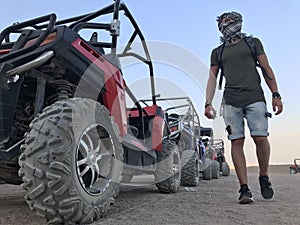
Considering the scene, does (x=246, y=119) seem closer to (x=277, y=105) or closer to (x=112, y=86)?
(x=277, y=105)

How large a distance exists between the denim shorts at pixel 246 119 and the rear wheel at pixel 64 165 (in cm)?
170

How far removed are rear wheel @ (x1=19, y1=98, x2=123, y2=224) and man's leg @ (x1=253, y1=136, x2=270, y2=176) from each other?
1.78 meters

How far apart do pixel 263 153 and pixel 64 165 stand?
7.39ft

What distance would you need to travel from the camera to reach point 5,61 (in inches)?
84.6

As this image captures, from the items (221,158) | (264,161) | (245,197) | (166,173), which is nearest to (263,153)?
(264,161)

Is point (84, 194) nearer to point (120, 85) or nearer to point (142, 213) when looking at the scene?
point (142, 213)

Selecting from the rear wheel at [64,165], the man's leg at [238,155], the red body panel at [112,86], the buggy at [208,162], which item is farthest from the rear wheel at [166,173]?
the buggy at [208,162]

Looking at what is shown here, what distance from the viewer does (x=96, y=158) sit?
2.40 metres

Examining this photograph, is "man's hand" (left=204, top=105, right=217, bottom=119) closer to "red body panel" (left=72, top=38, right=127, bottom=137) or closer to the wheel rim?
"red body panel" (left=72, top=38, right=127, bottom=137)

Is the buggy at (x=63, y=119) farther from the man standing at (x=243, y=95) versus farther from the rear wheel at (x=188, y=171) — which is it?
the rear wheel at (x=188, y=171)

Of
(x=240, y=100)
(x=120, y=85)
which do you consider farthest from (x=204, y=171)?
(x=120, y=85)

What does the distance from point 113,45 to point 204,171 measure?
7250 millimetres

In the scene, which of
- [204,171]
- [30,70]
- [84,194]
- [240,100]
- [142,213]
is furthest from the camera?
[204,171]

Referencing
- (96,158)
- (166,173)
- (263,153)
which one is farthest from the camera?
(166,173)
